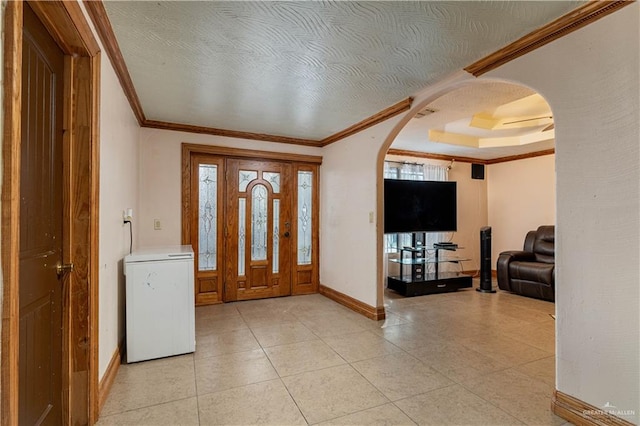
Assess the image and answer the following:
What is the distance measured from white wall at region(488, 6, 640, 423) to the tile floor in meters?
0.44

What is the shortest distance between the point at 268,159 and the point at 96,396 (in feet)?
10.8

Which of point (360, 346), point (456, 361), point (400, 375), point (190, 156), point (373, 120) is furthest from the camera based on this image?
point (190, 156)

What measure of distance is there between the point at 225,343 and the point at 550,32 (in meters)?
3.33

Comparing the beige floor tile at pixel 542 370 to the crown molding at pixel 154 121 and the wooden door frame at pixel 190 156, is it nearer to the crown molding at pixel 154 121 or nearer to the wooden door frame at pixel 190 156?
the crown molding at pixel 154 121

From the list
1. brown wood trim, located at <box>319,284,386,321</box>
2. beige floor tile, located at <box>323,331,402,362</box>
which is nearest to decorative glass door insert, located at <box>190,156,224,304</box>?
brown wood trim, located at <box>319,284,386,321</box>

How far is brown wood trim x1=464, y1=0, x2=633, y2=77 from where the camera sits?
1604 millimetres

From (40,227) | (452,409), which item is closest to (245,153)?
(40,227)

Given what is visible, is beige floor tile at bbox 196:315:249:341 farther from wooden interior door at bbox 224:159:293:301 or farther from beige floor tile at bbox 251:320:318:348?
wooden interior door at bbox 224:159:293:301

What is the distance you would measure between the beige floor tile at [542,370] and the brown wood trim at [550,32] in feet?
7.38

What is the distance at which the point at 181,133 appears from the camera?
3.95 metres

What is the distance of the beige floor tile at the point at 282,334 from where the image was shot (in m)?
2.91

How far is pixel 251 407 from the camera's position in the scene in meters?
1.91

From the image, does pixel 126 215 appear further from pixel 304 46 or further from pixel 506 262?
pixel 506 262

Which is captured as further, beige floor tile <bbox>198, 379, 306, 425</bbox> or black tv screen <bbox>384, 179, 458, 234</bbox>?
black tv screen <bbox>384, 179, 458, 234</bbox>
